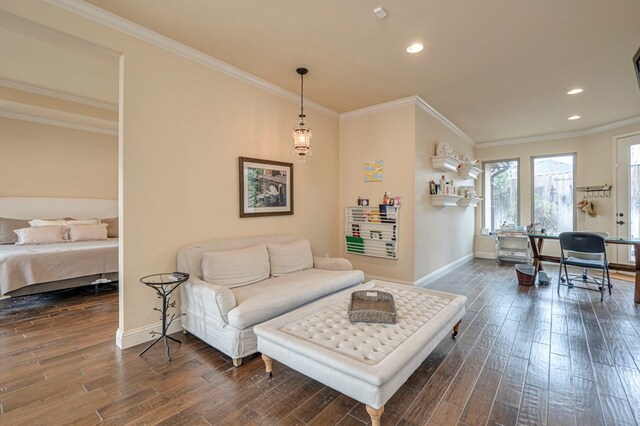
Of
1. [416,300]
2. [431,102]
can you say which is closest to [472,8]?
[431,102]

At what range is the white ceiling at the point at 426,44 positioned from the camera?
2328mm

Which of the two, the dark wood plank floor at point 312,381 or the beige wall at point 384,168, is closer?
the dark wood plank floor at point 312,381

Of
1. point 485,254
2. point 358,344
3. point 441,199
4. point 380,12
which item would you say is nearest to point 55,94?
point 380,12

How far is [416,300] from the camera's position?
266cm

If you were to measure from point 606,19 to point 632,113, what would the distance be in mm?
3742

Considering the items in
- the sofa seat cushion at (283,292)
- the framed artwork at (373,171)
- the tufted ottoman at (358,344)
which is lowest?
the tufted ottoman at (358,344)

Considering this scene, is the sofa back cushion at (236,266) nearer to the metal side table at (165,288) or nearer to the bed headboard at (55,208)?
the metal side table at (165,288)

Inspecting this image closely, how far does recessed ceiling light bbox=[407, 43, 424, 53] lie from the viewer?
2.84 m

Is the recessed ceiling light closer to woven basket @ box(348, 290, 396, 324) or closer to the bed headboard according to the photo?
woven basket @ box(348, 290, 396, 324)

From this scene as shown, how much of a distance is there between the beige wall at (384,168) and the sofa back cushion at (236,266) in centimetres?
207

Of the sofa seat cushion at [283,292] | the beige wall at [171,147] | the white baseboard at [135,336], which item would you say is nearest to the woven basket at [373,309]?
the sofa seat cushion at [283,292]

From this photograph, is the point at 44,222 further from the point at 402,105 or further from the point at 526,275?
the point at 526,275

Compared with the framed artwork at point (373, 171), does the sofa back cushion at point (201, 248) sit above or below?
below

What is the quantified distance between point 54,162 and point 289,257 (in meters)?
4.68
